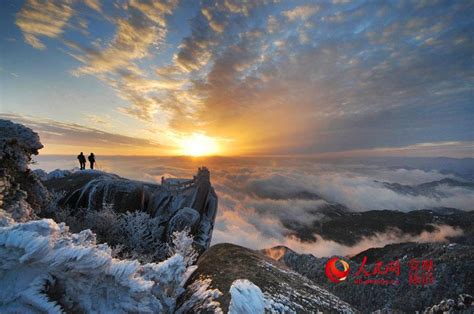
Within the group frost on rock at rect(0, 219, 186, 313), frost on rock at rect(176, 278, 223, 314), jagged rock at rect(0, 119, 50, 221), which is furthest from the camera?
jagged rock at rect(0, 119, 50, 221)

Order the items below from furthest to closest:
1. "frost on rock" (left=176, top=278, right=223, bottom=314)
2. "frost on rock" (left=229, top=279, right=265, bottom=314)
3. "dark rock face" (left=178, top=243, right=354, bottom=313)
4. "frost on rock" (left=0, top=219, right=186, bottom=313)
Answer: "dark rock face" (left=178, top=243, right=354, bottom=313) → "frost on rock" (left=176, top=278, right=223, bottom=314) → "frost on rock" (left=229, top=279, right=265, bottom=314) → "frost on rock" (left=0, top=219, right=186, bottom=313)

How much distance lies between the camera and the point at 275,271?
799 centimetres

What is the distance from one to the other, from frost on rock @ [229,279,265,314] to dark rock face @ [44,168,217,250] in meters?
24.1

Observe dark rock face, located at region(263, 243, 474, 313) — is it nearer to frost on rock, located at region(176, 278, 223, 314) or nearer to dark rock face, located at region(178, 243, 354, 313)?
dark rock face, located at region(178, 243, 354, 313)

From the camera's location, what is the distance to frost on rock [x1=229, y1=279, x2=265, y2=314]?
4.39 metres

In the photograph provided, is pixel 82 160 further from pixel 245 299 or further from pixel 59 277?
pixel 245 299

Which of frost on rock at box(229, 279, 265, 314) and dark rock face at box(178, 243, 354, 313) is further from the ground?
frost on rock at box(229, 279, 265, 314)

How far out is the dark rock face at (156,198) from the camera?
28875 mm

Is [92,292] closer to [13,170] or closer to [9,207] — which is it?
[9,207]

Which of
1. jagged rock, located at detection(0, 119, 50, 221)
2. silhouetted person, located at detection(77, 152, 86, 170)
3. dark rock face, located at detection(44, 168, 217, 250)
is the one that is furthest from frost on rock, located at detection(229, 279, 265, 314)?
silhouetted person, located at detection(77, 152, 86, 170)

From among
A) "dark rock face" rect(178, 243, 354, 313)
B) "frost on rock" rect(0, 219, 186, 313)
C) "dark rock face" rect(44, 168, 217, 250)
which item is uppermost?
"frost on rock" rect(0, 219, 186, 313)

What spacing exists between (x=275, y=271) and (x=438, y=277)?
29.3 meters

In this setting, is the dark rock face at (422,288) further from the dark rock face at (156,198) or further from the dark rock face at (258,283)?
the dark rock face at (258,283)

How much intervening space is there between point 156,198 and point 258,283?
29.9 metres
